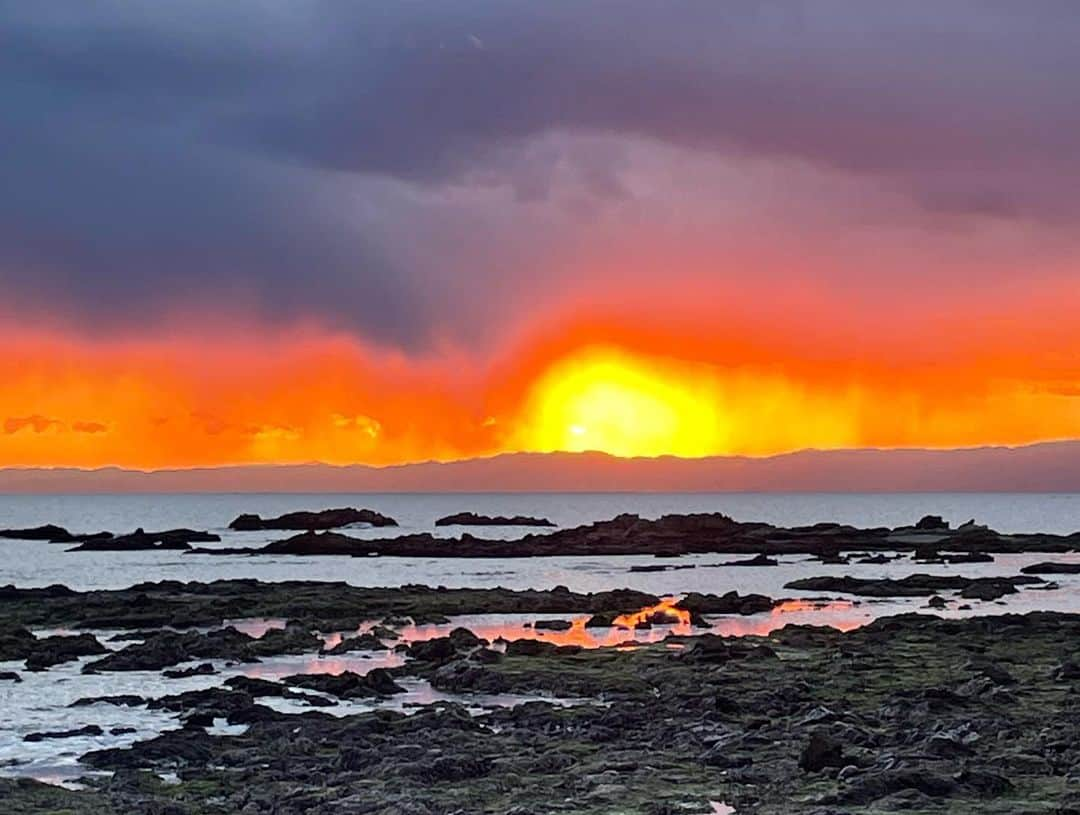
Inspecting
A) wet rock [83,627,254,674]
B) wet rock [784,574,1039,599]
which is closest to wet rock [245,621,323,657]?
wet rock [83,627,254,674]

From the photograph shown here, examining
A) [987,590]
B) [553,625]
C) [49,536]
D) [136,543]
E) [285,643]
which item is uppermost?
[49,536]

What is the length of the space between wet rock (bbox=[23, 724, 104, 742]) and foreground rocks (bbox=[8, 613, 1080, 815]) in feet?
6.52

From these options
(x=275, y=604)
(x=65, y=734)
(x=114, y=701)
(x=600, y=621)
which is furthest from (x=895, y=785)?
(x=275, y=604)

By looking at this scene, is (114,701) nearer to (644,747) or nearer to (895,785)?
(644,747)

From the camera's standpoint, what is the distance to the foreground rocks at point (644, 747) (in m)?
18.7

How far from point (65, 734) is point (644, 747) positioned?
12211 mm

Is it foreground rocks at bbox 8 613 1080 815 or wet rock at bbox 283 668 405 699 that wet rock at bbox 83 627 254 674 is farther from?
foreground rocks at bbox 8 613 1080 815

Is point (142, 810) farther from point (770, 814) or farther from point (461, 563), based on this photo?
point (461, 563)

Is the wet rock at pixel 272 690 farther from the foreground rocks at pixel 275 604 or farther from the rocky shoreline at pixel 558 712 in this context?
the foreground rocks at pixel 275 604

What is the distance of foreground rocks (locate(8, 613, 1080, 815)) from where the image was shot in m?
18.7

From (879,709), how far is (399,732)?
10439 mm

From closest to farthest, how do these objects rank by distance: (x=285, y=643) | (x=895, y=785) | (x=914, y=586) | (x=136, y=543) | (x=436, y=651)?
(x=895, y=785) < (x=436, y=651) < (x=285, y=643) < (x=914, y=586) < (x=136, y=543)

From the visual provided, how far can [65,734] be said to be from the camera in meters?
26.3

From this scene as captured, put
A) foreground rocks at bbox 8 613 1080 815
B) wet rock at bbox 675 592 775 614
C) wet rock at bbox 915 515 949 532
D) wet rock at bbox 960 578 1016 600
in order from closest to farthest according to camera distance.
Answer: foreground rocks at bbox 8 613 1080 815, wet rock at bbox 675 592 775 614, wet rock at bbox 960 578 1016 600, wet rock at bbox 915 515 949 532
